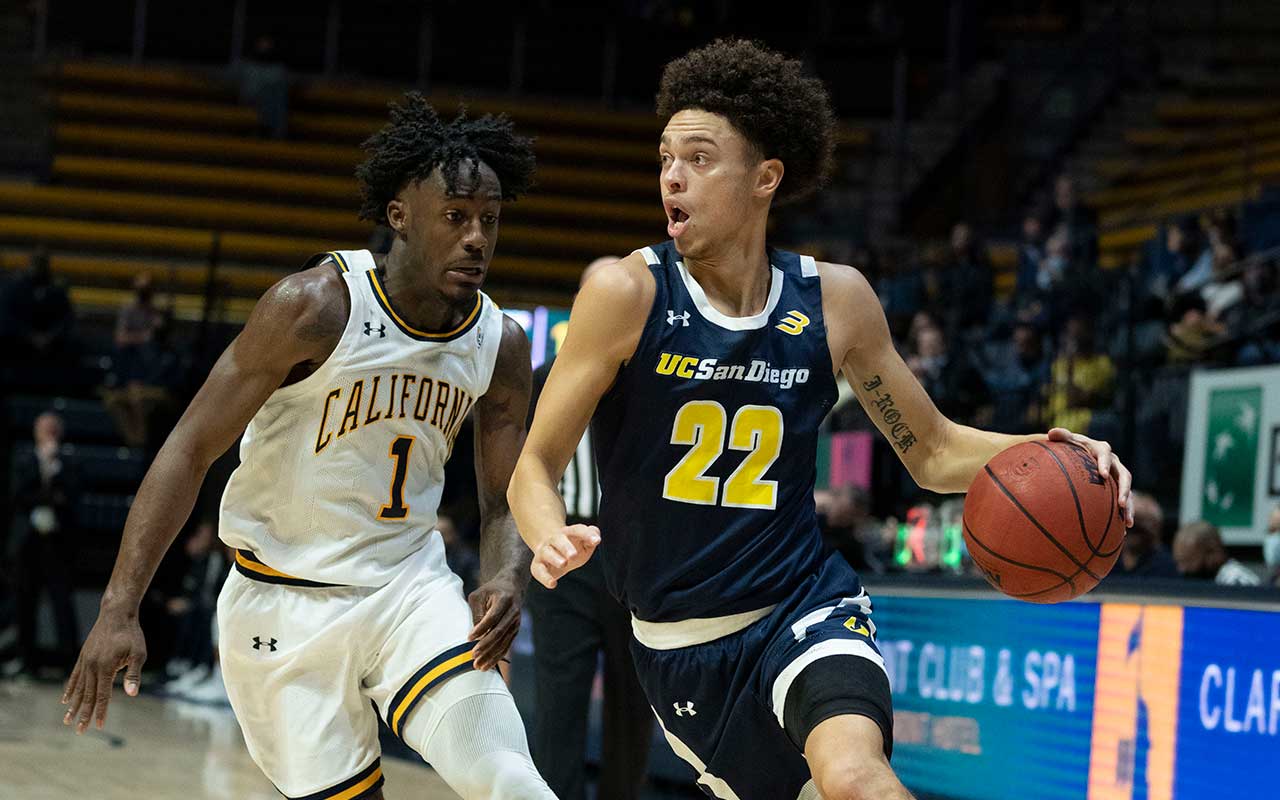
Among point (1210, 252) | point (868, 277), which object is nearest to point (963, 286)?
point (868, 277)

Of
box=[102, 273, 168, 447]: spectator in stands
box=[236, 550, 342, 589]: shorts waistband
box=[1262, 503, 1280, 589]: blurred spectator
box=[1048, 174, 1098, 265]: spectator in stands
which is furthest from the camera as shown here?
box=[102, 273, 168, 447]: spectator in stands

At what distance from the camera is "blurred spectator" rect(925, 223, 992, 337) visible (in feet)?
42.7

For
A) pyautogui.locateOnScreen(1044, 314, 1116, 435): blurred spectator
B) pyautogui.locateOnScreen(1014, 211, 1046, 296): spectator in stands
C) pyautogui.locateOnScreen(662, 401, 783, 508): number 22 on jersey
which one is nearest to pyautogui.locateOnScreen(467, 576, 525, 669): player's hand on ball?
pyautogui.locateOnScreen(662, 401, 783, 508): number 22 on jersey

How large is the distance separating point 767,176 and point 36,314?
41.9 ft

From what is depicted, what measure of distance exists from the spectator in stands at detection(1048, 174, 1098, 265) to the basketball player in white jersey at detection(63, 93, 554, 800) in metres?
8.49

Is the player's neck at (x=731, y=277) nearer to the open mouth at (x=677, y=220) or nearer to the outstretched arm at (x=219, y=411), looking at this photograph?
the open mouth at (x=677, y=220)

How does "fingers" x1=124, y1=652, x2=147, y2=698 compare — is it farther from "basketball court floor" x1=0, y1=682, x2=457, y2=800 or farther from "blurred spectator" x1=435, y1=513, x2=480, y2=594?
"blurred spectator" x1=435, y1=513, x2=480, y2=594

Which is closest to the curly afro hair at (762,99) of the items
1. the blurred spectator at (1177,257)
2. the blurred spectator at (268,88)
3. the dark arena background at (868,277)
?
the dark arena background at (868,277)

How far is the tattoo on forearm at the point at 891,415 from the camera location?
398cm

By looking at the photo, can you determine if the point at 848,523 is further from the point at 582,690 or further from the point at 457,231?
the point at 457,231

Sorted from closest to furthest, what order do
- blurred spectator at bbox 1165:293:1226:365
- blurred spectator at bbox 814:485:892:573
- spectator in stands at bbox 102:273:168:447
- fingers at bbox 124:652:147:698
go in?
fingers at bbox 124:652:147:698, blurred spectator at bbox 814:485:892:573, blurred spectator at bbox 1165:293:1226:365, spectator in stands at bbox 102:273:168:447

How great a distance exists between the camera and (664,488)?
3.66 meters

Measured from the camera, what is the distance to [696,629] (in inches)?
145

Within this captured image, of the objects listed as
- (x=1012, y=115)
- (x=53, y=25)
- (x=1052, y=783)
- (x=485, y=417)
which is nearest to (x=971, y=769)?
(x=1052, y=783)
